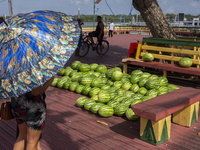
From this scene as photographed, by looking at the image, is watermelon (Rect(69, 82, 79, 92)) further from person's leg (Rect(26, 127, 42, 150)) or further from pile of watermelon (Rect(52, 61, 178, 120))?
person's leg (Rect(26, 127, 42, 150))

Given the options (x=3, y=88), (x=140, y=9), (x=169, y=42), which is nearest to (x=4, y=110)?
(x=3, y=88)

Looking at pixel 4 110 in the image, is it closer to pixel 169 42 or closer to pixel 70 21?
pixel 70 21

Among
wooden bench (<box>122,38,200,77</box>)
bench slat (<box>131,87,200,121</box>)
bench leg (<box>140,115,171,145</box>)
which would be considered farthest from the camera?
wooden bench (<box>122,38,200,77</box>)

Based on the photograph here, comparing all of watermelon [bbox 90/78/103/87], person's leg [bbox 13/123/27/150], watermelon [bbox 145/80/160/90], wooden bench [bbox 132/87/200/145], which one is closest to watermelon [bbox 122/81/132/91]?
watermelon [bbox 145/80/160/90]

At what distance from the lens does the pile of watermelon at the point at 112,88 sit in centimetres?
473

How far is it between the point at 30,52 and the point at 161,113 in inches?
86.3

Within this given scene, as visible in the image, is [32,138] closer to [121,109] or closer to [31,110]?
[31,110]

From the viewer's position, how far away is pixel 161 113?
3.40 m

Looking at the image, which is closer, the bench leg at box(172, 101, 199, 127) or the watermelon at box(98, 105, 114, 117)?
the bench leg at box(172, 101, 199, 127)

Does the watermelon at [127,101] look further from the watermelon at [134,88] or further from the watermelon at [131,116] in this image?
the watermelon at [134,88]

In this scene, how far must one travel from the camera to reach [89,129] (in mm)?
4156

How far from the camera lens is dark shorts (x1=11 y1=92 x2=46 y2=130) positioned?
101 inches

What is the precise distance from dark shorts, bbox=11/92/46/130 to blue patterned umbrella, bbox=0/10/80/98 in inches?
13.9

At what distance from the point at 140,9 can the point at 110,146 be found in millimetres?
5413
